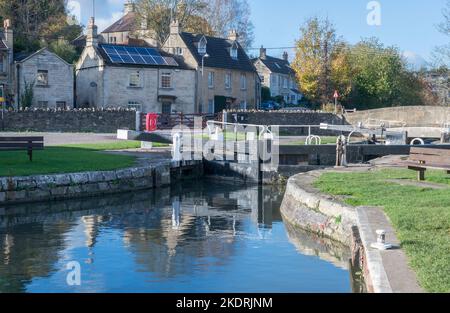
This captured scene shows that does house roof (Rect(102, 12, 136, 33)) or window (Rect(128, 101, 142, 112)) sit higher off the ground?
house roof (Rect(102, 12, 136, 33))

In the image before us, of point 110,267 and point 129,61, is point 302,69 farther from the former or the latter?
point 110,267

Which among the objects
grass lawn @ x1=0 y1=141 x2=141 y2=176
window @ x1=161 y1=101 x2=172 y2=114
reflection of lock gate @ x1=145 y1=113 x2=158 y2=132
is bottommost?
grass lawn @ x1=0 y1=141 x2=141 y2=176

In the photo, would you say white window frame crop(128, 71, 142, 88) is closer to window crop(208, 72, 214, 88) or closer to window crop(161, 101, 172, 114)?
window crop(161, 101, 172, 114)

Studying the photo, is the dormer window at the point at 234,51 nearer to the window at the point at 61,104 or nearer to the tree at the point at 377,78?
the tree at the point at 377,78

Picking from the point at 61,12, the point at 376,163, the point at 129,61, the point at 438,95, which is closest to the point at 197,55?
the point at 129,61

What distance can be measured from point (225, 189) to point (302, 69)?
4104cm

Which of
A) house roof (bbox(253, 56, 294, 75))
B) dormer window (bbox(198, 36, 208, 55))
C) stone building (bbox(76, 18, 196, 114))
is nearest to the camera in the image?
stone building (bbox(76, 18, 196, 114))

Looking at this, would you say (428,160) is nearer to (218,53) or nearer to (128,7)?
(218,53)

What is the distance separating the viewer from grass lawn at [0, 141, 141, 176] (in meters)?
24.0

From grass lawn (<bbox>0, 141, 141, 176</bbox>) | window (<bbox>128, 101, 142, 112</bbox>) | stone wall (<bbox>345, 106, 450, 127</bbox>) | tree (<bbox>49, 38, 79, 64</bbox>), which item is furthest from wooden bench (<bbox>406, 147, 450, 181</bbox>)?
tree (<bbox>49, 38, 79, 64</bbox>)

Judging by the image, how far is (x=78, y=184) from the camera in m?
→ 24.2

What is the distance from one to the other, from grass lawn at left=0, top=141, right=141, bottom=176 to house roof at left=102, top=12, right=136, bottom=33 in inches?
2178

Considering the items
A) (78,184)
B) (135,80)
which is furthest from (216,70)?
(78,184)
